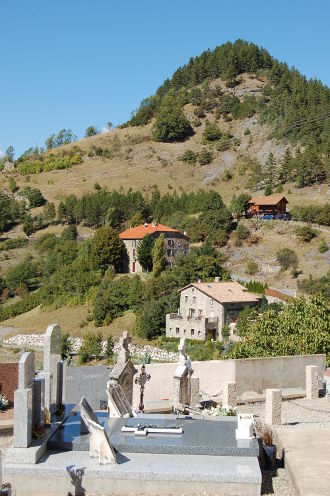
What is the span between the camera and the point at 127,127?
10312 centimetres

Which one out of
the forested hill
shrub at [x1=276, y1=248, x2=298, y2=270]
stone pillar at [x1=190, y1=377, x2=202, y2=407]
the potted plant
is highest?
the forested hill

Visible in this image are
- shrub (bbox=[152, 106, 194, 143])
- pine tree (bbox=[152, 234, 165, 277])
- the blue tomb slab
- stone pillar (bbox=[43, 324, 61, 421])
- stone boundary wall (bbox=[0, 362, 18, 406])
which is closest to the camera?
the blue tomb slab

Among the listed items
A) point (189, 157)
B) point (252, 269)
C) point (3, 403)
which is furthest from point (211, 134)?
point (3, 403)

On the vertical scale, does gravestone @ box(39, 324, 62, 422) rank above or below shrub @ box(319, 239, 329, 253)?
below

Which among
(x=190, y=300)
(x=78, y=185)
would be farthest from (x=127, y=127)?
(x=190, y=300)

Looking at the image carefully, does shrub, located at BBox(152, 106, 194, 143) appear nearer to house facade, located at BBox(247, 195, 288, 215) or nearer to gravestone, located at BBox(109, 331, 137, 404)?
house facade, located at BBox(247, 195, 288, 215)

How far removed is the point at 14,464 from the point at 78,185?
7712 centimetres

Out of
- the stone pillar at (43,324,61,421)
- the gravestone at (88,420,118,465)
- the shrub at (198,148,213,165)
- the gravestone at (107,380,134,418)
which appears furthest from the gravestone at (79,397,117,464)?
the shrub at (198,148,213,165)

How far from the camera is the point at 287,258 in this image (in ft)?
174

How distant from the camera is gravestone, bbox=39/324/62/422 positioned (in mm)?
10359

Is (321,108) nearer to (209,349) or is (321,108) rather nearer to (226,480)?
(209,349)

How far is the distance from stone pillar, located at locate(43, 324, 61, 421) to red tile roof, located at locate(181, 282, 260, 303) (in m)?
33.4

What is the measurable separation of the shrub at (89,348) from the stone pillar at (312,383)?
27691mm

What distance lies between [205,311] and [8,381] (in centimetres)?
3208
